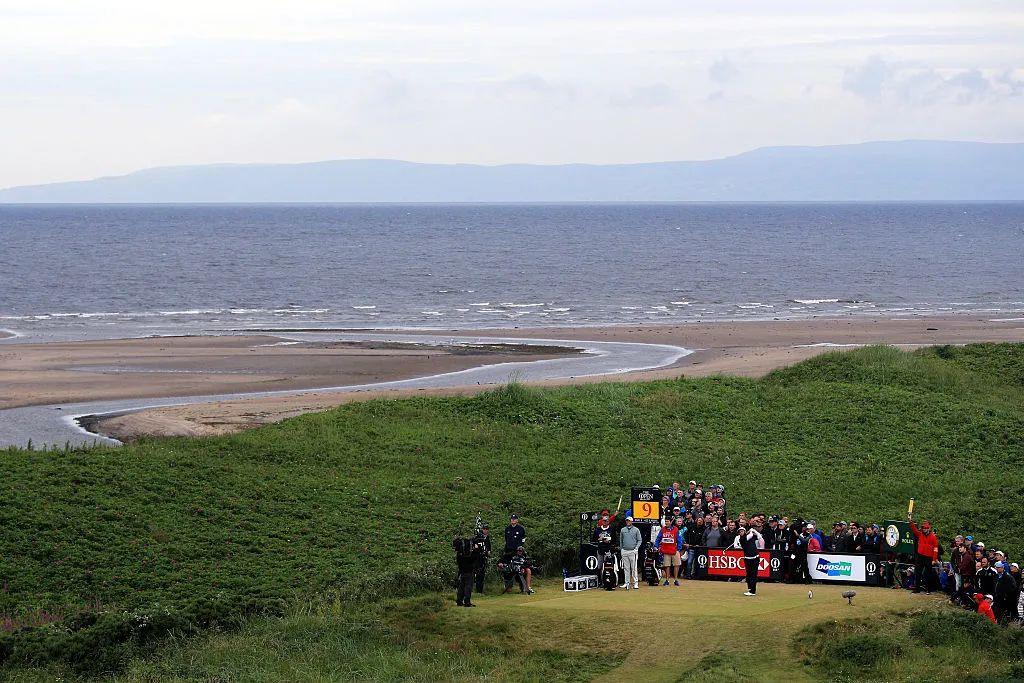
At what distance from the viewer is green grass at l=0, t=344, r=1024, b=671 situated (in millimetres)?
26469

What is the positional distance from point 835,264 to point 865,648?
136124 mm

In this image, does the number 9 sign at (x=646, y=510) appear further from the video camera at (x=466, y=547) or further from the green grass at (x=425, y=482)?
the video camera at (x=466, y=547)

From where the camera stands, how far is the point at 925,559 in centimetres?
2555

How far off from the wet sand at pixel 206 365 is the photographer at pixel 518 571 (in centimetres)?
3146

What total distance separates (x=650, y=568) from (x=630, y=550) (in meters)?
0.83

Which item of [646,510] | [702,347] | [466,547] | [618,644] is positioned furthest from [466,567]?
[702,347]

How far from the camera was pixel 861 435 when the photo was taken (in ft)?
134

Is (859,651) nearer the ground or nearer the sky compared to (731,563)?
nearer the ground

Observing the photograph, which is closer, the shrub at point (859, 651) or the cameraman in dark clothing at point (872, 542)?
the shrub at point (859, 651)

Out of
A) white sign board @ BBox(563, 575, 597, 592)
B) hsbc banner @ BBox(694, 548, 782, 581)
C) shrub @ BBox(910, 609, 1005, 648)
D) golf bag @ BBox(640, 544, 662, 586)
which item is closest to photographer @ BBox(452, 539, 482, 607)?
white sign board @ BBox(563, 575, 597, 592)

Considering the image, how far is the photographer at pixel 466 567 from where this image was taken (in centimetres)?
2484

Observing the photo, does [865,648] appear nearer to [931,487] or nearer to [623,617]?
[623,617]

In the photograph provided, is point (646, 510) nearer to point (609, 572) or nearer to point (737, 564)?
point (609, 572)

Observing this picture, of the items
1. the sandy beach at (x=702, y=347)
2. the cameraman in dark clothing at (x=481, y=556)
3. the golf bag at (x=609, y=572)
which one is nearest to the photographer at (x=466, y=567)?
the cameraman in dark clothing at (x=481, y=556)
